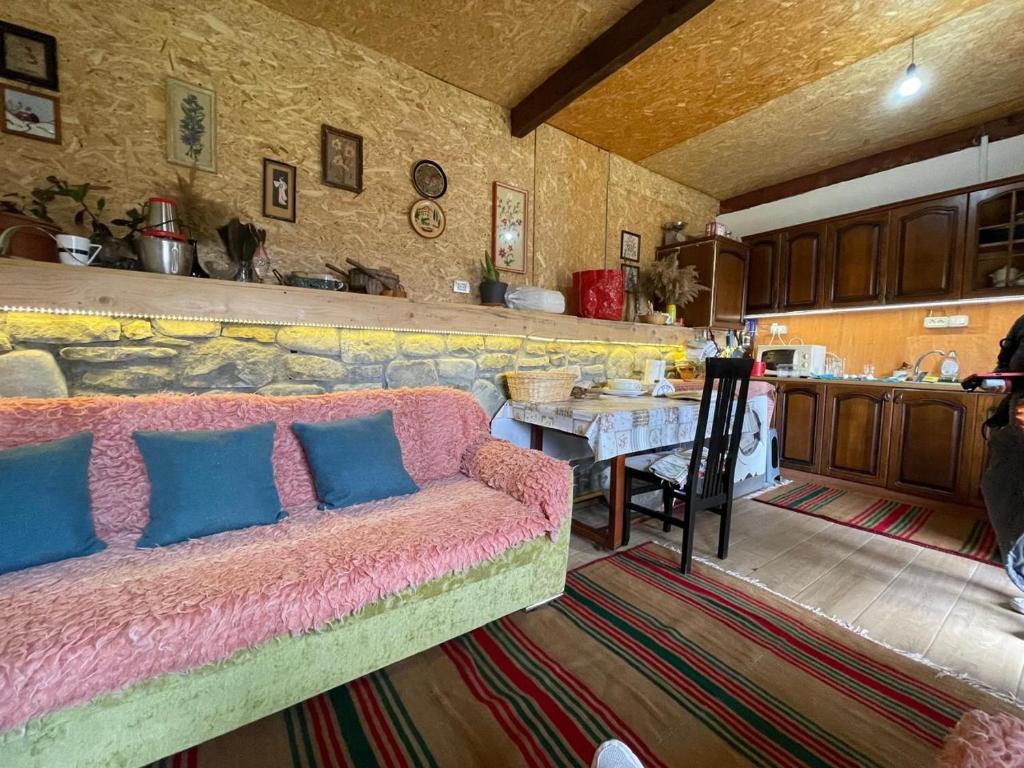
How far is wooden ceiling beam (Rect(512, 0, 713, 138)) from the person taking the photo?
6.46ft

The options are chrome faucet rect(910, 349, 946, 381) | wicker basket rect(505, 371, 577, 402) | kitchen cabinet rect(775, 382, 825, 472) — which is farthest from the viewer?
kitchen cabinet rect(775, 382, 825, 472)

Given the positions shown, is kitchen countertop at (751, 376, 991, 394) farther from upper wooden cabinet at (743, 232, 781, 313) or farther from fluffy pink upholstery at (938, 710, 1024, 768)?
fluffy pink upholstery at (938, 710, 1024, 768)

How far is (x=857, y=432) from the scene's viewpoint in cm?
351

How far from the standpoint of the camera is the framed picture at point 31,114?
161cm

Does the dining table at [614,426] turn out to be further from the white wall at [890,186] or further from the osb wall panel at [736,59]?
the white wall at [890,186]

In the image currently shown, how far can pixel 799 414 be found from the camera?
12.6 feet

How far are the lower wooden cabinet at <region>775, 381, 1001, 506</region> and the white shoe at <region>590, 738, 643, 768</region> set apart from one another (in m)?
3.49

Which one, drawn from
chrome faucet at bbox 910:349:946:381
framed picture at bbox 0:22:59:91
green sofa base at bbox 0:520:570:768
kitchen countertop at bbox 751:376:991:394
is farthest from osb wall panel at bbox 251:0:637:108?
chrome faucet at bbox 910:349:946:381

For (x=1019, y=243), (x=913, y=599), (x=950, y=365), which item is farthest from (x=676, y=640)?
(x=1019, y=243)

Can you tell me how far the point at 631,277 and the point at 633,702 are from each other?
10.7 feet

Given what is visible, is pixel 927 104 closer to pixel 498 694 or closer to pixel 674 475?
pixel 674 475

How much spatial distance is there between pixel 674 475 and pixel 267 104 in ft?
9.24

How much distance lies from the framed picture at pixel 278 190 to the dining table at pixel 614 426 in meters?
1.64

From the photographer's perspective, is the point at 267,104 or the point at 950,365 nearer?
the point at 267,104
